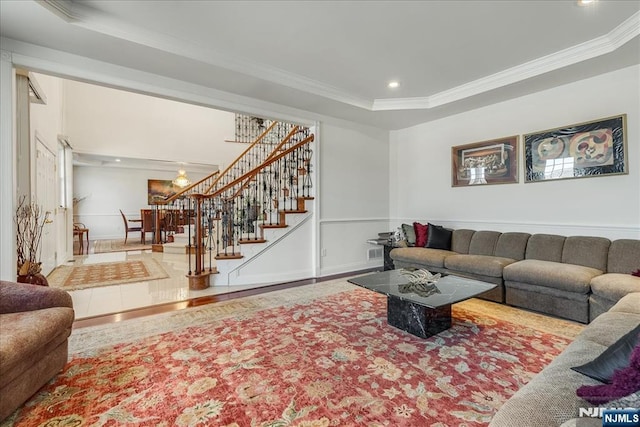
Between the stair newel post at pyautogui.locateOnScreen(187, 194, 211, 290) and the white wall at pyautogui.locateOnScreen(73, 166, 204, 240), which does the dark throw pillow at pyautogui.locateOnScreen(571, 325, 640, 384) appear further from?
the white wall at pyautogui.locateOnScreen(73, 166, 204, 240)

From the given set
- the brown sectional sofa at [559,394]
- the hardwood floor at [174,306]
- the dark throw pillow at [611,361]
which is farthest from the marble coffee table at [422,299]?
the hardwood floor at [174,306]

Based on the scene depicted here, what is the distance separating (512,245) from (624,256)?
1048mm

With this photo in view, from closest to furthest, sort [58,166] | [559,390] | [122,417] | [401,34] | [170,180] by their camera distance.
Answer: [559,390] < [122,417] < [401,34] < [58,166] < [170,180]

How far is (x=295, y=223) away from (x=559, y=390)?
153 inches

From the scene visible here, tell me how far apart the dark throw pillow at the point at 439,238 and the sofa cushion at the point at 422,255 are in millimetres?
116

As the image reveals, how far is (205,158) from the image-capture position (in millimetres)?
8875

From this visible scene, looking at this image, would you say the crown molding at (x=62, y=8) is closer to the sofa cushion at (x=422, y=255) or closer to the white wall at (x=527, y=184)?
the sofa cushion at (x=422, y=255)

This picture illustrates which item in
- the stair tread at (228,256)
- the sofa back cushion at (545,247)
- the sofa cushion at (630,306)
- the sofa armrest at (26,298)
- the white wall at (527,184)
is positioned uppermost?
the white wall at (527,184)

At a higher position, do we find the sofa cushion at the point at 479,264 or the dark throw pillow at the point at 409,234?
the dark throw pillow at the point at 409,234

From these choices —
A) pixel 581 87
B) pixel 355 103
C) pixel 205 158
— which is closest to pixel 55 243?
pixel 205 158

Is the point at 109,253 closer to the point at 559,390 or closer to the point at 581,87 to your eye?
the point at 559,390

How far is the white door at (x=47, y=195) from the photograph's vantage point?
4254mm

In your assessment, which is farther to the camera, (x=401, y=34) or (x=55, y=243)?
(x=55, y=243)

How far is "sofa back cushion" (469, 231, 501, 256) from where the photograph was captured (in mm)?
4094
